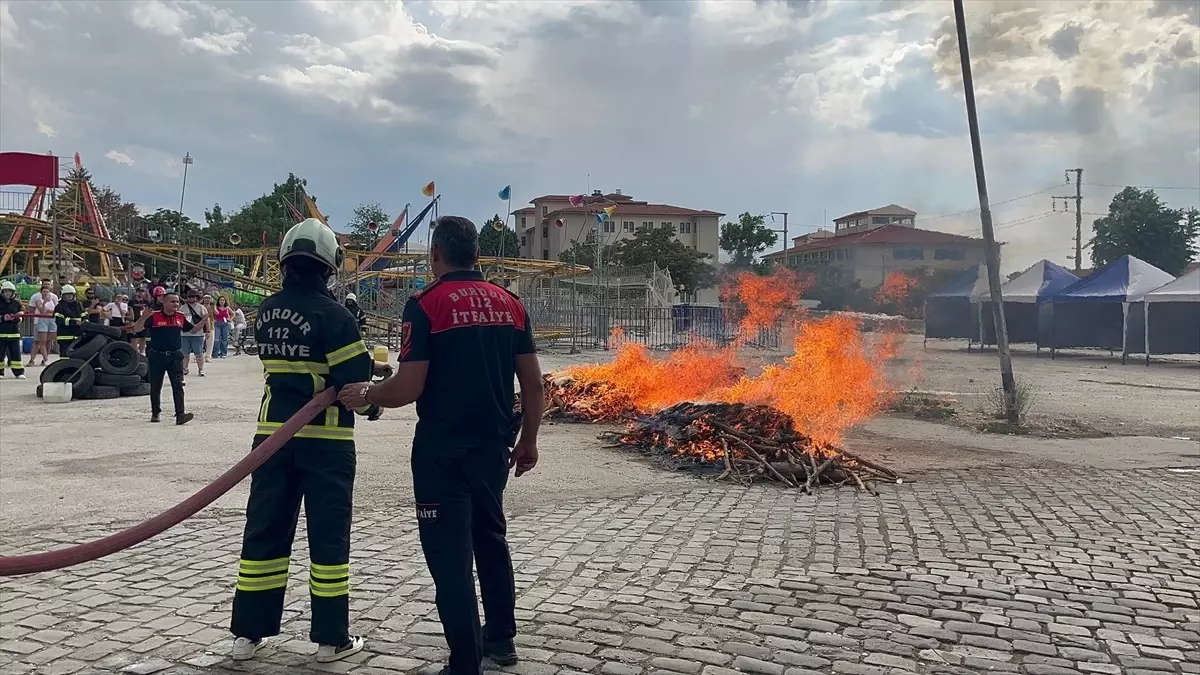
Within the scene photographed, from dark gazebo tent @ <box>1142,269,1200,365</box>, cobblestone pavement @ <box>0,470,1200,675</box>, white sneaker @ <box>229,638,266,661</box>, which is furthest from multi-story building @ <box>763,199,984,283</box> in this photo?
white sneaker @ <box>229,638,266,661</box>

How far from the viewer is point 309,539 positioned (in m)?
3.94

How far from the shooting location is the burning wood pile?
27.9ft

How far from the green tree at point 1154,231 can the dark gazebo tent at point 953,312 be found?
14.4m

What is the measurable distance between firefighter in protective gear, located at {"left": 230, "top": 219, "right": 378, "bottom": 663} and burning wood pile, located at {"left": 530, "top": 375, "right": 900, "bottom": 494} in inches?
205

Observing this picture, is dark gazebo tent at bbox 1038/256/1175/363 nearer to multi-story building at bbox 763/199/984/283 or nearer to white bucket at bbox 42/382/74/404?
multi-story building at bbox 763/199/984/283

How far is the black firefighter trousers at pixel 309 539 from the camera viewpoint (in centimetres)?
394

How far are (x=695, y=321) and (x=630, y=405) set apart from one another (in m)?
18.6

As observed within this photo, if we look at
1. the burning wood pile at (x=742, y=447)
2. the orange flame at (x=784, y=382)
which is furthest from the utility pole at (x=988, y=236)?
the burning wood pile at (x=742, y=447)

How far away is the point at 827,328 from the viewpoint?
13.2 meters

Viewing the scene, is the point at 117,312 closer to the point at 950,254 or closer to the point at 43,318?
the point at 43,318

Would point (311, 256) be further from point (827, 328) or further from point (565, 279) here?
Answer: point (565, 279)

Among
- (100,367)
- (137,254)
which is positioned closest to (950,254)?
(100,367)

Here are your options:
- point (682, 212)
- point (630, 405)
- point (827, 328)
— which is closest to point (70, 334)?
point (630, 405)

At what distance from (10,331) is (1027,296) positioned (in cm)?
2931
